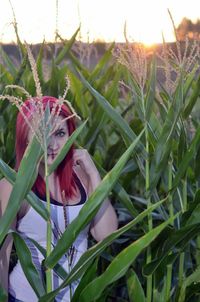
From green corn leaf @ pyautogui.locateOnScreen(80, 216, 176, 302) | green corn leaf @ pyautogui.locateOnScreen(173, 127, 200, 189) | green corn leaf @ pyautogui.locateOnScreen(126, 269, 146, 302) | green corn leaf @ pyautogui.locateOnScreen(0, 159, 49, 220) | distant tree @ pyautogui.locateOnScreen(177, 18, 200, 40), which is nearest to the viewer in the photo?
green corn leaf @ pyautogui.locateOnScreen(80, 216, 176, 302)

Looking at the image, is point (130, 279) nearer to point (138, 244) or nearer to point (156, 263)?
point (156, 263)

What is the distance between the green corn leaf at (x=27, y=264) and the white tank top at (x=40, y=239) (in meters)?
0.25

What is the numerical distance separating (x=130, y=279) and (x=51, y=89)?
2.87 ft

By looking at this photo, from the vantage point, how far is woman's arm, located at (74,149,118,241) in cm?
172

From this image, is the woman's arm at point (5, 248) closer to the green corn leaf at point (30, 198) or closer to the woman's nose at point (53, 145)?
the woman's nose at point (53, 145)

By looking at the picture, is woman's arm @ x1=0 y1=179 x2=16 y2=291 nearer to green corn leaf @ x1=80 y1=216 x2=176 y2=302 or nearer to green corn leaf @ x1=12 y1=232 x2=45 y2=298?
green corn leaf @ x1=12 y1=232 x2=45 y2=298

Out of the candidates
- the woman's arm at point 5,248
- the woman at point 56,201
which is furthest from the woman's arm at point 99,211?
the woman's arm at point 5,248

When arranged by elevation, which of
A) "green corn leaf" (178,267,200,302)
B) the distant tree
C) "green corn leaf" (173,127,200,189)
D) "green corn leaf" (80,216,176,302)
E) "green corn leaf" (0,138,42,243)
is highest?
the distant tree

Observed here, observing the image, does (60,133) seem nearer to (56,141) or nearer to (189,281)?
(56,141)

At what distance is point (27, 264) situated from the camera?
1425 mm

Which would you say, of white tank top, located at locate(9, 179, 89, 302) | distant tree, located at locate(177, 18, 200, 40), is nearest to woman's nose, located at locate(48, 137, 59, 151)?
white tank top, located at locate(9, 179, 89, 302)

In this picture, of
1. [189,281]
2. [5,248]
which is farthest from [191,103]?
[5,248]

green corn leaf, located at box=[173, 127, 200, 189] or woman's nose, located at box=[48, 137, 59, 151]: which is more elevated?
woman's nose, located at box=[48, 137, 59, 151]

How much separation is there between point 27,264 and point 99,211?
1.35ft
